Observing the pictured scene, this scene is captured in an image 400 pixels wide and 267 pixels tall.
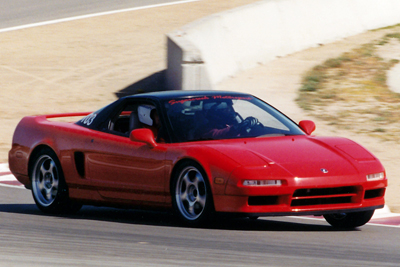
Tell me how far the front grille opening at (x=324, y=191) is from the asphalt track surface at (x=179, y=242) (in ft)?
1.13

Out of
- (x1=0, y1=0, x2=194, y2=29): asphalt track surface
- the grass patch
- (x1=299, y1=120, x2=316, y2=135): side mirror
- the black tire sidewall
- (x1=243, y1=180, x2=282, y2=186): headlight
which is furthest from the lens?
(x1=0, y1=0, x2=194, y2=29): asphalt track surface

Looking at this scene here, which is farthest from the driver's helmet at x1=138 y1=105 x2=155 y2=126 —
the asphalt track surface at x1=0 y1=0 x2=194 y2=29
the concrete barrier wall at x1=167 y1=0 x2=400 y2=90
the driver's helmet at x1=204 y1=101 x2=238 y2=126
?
the asphalt track surface at x1=0 y1=0 x2=194 y2=29

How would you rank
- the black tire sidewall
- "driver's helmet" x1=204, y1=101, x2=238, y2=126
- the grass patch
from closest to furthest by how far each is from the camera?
"driver's helmet" x1=204, y1=101, x2=238, y2=126
the black tire sidewall
the grass patch

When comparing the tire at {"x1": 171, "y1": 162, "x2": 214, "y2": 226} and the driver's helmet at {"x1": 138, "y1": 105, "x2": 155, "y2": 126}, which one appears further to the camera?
the driver's helmet at {"x1": 138, "y1": 105, "x2": 155, "y2": 126}

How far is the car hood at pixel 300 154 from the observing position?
692 cm

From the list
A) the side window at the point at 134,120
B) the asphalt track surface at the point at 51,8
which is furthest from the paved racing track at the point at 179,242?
the asphalt track surface at the point at 51,8

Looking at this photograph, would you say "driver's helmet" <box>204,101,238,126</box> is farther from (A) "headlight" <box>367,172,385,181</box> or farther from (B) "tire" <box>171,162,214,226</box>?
(A) "headlight" <box>367,172,385,181</box>

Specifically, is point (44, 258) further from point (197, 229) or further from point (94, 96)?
point (94, 96)

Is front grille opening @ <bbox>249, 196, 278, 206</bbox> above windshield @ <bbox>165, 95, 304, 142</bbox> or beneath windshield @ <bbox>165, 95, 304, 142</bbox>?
beneath

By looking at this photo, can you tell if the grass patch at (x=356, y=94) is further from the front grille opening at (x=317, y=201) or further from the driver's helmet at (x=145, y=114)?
the front grille opening at (x=317, y=201)

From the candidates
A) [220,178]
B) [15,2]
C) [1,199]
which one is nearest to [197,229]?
[220,178]

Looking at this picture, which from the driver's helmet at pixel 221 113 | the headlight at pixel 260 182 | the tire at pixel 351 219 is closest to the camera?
the headlight at pixel 260 182

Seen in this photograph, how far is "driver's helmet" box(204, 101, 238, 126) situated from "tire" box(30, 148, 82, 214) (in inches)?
66.7

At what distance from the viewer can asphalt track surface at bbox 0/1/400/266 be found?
571cm
